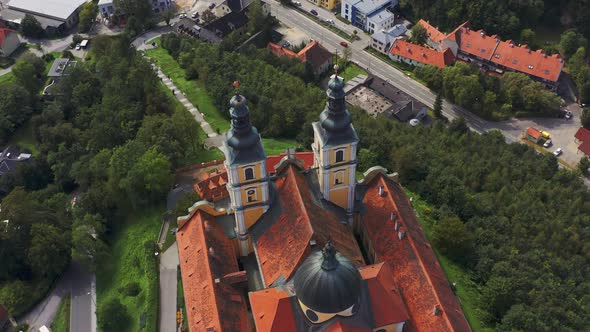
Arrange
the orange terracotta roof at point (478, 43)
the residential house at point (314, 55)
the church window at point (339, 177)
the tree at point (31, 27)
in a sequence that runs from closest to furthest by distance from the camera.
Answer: the church window at point (339, 177), the residential house at point (314, 55), the orange terracotta roof at point (478, 43), the tree at point (31, 27)

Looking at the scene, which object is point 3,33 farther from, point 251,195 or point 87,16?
point 251,195

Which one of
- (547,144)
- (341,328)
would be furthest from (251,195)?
(547,144)

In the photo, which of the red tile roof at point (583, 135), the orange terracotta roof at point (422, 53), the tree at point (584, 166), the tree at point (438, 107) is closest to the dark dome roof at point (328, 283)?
the tree at point (438, 107)

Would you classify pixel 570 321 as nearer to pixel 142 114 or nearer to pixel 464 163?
pixel 464 163

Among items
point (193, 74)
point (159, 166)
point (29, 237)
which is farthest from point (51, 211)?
point (193, 74)

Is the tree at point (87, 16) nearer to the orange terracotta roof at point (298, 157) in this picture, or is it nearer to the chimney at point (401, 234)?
the orange terracotta roof at point (298, 157)

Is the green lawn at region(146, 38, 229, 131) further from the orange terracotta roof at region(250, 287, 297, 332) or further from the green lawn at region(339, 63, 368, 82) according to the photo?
the orange terracotta roof at region(250, 287, 297, 332)
